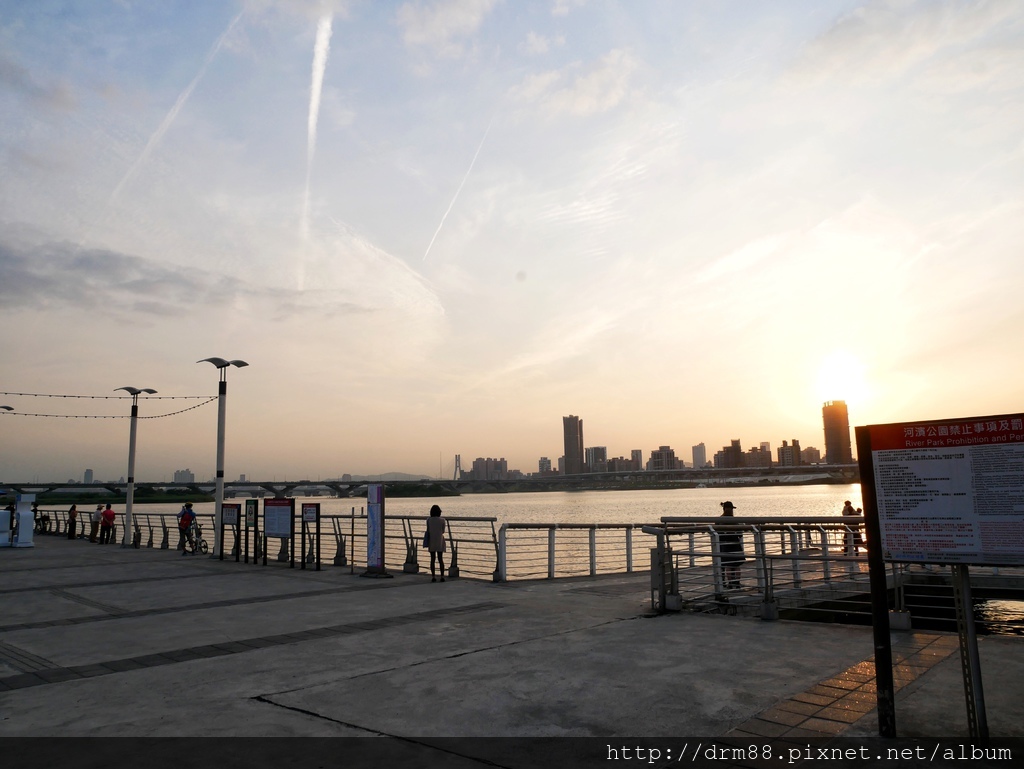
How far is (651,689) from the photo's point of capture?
249 inches

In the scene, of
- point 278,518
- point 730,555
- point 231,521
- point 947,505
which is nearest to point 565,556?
point 231,521

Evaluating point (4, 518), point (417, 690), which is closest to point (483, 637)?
point (417, 690)

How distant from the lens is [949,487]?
16.4ft

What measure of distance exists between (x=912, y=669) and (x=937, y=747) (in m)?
2.28

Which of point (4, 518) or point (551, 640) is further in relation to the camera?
point (4, 518)

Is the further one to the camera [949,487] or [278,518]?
[278,518]

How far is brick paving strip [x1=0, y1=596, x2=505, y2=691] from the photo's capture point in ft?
24.0

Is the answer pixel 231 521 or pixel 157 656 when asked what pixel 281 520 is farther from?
pixel 157 656

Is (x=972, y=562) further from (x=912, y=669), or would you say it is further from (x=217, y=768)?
(x=217, y=768)

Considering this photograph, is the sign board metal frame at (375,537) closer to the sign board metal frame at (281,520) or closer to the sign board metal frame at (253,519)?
the sign board metal frame at (281,520)

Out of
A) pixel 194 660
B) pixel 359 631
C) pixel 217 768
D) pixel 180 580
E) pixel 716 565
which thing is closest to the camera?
pixel 217 768

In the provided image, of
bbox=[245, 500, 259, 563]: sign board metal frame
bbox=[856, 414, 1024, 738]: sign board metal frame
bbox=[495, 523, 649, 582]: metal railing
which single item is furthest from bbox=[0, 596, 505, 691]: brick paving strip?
bbox=[245, 500, 259, 563]: sign board metal frame

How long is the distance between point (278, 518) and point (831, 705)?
1493 cm

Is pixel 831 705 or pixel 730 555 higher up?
pixel 730 555
